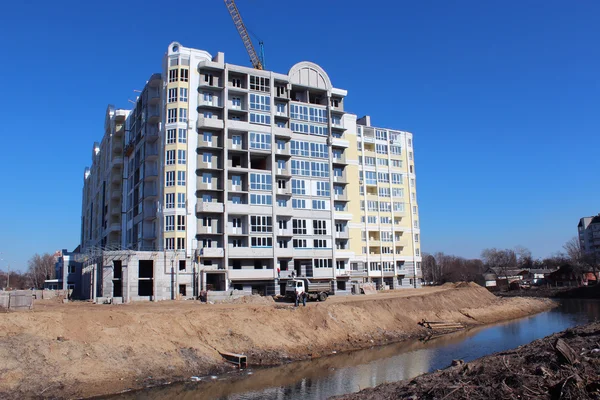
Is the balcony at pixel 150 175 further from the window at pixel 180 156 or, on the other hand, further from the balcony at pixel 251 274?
the balcony at pixel 251 274

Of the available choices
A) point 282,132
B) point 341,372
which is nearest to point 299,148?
point 282,132

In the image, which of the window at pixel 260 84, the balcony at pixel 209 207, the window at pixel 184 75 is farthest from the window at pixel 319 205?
the window at pixel 184 75

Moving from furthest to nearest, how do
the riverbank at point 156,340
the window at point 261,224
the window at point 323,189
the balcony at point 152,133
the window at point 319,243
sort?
the window at point 323,189 → the window at point 319,243 → the balcony at point 152,133 → the window at point 261,224 → the riverbank at point 156,340

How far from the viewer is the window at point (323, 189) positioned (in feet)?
284

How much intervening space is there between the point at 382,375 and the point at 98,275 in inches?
1970

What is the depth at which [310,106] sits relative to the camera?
88.6 metres

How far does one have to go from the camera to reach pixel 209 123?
76688mm

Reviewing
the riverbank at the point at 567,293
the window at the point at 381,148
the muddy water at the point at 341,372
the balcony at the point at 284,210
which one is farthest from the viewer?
the riverbank at the point at 567,293

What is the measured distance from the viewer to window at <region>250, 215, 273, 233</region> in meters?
78.0

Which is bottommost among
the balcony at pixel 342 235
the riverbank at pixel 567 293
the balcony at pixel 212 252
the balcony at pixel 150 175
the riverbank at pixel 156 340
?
the riverbank at pixel 567 293

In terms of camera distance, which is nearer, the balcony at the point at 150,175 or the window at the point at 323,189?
the balcony at the point at 150,175

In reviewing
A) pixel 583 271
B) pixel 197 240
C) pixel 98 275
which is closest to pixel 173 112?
pixel 197 240

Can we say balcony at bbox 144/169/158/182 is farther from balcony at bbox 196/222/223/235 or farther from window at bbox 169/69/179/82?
window at bbox 169/69/179/82

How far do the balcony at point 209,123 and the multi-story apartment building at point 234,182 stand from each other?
16 centimetres
